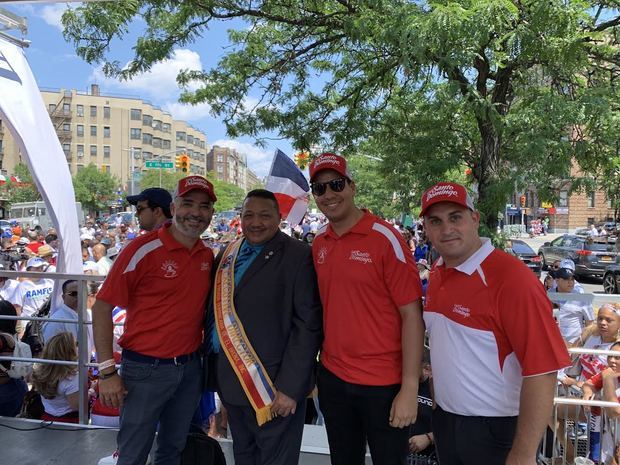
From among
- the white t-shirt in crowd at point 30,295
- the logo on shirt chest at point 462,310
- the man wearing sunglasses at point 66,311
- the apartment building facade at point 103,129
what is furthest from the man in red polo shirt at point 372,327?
the apartment building facade at point 103,129

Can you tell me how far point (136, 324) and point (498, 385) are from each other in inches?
72.0

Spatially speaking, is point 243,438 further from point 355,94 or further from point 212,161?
point 212,161

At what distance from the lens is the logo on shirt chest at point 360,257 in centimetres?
234

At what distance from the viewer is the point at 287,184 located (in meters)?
6.02

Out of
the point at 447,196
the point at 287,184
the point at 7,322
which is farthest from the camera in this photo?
the point at 287,184

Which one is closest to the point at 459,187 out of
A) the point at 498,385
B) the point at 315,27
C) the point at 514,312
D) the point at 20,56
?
the point at 514,312

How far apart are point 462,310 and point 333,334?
2.11 feet

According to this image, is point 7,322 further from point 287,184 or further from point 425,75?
point 425,75

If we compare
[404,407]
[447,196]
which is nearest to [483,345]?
[404,407]

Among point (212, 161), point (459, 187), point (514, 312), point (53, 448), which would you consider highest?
point (212, 161)

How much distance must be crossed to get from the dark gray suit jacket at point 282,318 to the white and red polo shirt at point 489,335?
0.61 m

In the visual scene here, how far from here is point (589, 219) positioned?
51.4 metres

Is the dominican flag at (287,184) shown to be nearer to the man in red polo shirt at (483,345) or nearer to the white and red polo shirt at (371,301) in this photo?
the white and red polo shirt at (371,301)

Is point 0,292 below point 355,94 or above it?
below
